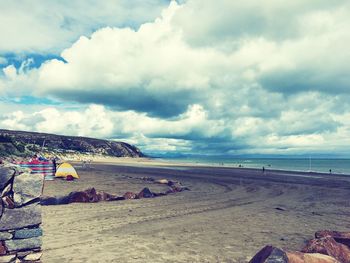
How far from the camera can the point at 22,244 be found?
672 cm

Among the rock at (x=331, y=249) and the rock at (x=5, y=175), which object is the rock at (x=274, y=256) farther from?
the rock at (x=5, y=175)

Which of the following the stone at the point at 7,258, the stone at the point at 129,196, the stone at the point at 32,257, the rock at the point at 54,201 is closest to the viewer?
the stone at the point at 7,258

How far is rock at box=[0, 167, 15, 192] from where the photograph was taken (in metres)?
6.73

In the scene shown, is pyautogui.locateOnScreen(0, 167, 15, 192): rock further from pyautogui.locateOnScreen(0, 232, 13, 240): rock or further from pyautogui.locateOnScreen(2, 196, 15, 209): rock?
pyautogui.locateOnScreen(0, 232, 13, 240): rock

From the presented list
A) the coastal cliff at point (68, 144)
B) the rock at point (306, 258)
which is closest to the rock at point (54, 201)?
the rock at point (306, 258)

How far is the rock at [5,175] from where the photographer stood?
6.73 meters

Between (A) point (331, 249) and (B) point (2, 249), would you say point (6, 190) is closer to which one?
(B) point (2, 249)

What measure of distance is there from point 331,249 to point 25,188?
24.7ft

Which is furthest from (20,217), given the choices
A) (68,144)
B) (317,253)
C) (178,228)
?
(68,144)

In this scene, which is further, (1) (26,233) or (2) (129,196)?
(2) (129,196)

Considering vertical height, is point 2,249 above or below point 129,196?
above

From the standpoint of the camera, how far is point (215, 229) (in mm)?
11367

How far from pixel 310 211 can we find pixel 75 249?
12366mm

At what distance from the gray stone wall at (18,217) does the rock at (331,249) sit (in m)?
6.51
